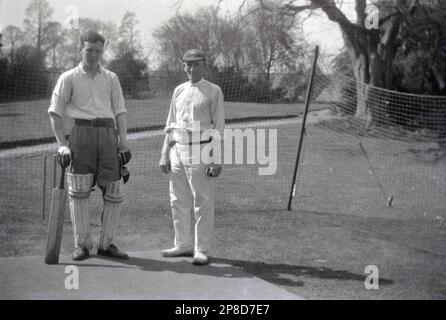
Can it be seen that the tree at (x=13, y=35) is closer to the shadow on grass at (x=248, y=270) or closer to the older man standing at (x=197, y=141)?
the older man standing at (x=197, y=141)

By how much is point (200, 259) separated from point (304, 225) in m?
2.51

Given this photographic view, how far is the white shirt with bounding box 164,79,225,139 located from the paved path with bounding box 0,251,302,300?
1.26 m

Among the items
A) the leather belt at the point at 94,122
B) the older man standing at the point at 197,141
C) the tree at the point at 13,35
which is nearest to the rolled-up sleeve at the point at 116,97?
the leather belt at the point at 94,122

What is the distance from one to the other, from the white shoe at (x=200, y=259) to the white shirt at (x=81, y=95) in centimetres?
147

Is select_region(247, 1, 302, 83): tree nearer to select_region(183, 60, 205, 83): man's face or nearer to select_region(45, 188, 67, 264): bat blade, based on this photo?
select_region(183, 60, 205, 83): man's face

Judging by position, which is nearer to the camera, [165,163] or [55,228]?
[55,228]

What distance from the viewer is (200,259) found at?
16.2 ft

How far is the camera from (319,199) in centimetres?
929

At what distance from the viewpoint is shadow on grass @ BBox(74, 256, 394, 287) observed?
4.75 metres

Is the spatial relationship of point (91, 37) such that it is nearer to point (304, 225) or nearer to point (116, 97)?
point (116, 97)

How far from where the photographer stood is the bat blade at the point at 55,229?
472cm

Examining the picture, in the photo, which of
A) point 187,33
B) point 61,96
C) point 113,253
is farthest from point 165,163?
point 187,33

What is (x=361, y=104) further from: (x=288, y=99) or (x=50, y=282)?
(x=50, y=282)

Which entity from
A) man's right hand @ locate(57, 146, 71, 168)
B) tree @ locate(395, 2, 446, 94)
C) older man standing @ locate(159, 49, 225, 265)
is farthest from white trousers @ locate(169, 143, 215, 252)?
tree @ locate(395, 2, 446, 94)
